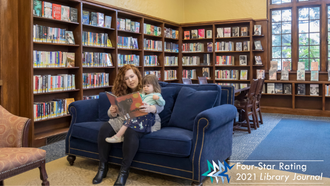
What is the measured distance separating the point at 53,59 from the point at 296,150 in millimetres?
3570

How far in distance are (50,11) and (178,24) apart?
390 centimetres

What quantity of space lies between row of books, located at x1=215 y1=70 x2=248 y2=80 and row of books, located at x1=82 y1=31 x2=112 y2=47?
10.1ft

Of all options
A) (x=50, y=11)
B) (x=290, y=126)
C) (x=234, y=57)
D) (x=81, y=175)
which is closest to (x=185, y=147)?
(x=81, y=175)

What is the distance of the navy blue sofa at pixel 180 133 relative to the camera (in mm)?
2387

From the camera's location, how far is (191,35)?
24.4ft

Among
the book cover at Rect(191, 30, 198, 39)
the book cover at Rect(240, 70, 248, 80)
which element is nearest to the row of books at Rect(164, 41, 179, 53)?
the book cover at Rect(191, 30, 198, 39)

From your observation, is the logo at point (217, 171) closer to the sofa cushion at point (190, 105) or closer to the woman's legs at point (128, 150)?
the sofa cushion at point (190, 105)

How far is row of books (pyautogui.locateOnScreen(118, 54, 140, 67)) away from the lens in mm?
5383

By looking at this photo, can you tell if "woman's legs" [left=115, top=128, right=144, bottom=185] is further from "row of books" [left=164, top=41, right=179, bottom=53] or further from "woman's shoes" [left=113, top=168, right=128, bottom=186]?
"row of books" [left=164, top=41, right=179, bottom=53]

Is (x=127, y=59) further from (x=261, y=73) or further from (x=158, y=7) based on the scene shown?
(x=261, y=73)

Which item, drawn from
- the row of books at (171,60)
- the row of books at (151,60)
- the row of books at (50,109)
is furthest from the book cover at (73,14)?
the row of books at (171,60)

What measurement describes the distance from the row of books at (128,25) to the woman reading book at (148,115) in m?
2.89

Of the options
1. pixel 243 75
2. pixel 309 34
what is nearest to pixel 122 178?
pixel 243 75

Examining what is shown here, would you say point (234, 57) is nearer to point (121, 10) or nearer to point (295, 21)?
point (295, 21)
